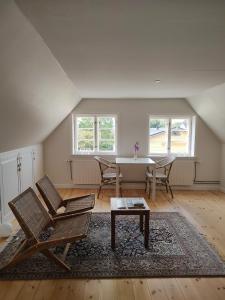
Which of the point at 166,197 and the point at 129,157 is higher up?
the point at 129,157

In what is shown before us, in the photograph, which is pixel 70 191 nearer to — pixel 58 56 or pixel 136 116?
pixel 136 116

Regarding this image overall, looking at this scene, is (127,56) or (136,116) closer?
(127,56)

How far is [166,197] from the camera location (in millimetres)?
4910

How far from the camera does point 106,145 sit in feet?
18.5

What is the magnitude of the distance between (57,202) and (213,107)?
11.0 ft

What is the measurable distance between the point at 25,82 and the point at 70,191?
3392 millimetres

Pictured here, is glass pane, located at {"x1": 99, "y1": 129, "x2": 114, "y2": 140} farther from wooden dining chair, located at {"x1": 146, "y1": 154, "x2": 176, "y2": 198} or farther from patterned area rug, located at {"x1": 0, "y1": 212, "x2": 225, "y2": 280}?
patterned area rug, located at {"x1": 0, "y1": 212, "x2": 225, "y2": 280}

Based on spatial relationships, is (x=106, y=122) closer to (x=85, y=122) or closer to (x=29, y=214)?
(x=85, y=122)

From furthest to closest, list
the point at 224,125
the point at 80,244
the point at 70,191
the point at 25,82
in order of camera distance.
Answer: the point at 70,191
the point at 224,125
the point at 80,244
the point at 25,82

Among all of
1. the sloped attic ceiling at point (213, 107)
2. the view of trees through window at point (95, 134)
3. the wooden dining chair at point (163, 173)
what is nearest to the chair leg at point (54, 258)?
the wooden dining chair at point (163, 173)

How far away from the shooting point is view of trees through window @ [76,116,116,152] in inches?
219

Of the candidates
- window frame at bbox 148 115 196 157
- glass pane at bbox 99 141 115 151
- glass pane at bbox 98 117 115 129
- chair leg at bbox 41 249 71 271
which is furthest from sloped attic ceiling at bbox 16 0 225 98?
glass pane at bbox 99 141 115 151

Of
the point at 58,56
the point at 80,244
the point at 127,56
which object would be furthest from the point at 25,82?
the point at 80,244

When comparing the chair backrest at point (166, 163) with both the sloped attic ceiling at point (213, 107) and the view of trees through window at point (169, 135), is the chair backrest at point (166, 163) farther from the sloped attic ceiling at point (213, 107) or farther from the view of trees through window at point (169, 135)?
the sloped attic ceiling at point (213, 107)
